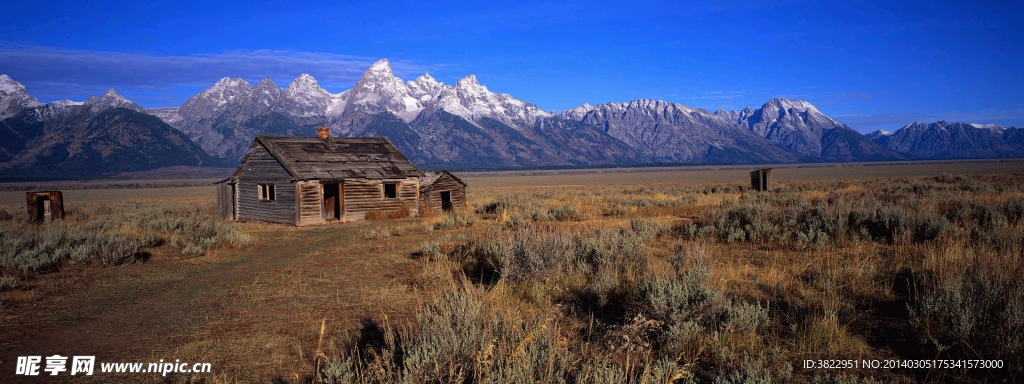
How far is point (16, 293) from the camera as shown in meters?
7.59

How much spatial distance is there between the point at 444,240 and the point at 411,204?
30.5ft

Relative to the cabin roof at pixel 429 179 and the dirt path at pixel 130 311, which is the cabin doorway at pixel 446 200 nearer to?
the cabin roof at pixel 429 179

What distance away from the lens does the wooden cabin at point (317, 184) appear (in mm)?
19594

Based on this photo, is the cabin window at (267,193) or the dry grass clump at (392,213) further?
the dry grass clump at (392,213)

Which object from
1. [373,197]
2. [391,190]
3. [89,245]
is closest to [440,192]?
[391,190]

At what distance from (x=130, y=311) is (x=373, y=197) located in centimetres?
1429

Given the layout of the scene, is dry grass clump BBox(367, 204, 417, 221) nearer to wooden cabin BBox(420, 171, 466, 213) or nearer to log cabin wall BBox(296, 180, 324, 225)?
wooden cabin BBox(420, 171, 466, 213)

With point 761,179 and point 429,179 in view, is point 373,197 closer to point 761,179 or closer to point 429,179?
point 429,179

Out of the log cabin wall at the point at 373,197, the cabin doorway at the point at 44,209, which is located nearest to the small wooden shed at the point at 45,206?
the cabin doorway at the point at 44,209

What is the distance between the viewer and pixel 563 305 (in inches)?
241

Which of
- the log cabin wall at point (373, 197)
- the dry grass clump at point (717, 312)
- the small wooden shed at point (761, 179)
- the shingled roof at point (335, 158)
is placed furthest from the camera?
the small wooden shed at point (761, 179)

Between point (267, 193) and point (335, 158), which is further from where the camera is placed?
point (335, 158)

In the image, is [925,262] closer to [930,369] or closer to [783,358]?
[930,369]

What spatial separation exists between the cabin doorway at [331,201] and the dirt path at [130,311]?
31.7 ft
